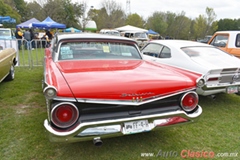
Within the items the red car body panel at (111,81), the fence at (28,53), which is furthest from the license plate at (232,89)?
the fence at (28,53)

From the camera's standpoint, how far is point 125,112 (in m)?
2.36

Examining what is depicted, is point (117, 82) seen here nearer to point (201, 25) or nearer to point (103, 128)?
point (103, 128)

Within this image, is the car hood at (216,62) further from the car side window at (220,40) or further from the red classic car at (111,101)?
the car side window at (220,40)

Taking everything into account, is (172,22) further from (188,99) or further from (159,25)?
(188,99)

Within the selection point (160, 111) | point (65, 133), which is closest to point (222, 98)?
point (160, 111)

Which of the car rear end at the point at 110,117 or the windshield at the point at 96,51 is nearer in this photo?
the car rear end at the point at 110,117

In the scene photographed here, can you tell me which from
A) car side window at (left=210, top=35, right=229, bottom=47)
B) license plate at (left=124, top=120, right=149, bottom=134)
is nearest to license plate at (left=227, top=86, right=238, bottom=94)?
license plate at (left=124, top=120, right=149, bottom=134)

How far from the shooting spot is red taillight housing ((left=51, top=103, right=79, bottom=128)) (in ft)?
6.93

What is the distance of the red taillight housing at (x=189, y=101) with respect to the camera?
2637 mm

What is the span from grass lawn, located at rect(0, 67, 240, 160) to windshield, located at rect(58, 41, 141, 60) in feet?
4.44

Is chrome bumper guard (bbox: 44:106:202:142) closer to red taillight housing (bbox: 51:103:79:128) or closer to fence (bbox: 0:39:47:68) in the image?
red taillight housing (bbox: 51:103:79:128)

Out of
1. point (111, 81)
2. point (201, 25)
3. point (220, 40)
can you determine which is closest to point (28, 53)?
point (111, 81)

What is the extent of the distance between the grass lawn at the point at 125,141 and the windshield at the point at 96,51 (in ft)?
4.44

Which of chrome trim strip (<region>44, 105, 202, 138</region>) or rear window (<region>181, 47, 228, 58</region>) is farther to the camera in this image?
rear window (<region>181, 47, 228, 58</region>)
